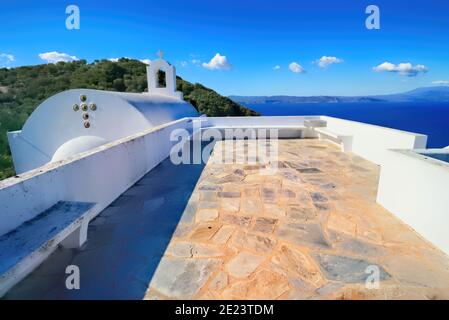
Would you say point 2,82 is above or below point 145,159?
above

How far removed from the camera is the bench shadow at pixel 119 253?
5.91 feet

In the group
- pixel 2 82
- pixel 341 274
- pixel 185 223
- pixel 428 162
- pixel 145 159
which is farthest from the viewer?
pixel 2 82

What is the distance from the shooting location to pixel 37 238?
171cm

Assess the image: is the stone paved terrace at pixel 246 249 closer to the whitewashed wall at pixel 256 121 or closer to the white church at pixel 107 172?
the white church at pixel 107 172

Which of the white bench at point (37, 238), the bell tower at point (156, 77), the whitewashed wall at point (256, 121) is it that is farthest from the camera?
→ the bell tower at point (156, 77)

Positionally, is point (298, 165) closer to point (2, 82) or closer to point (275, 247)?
point (275, 247)

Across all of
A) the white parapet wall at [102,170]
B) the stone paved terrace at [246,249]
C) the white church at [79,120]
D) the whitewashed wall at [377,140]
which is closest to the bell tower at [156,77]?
the white church at [79,120]

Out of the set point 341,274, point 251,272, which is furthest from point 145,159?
point 341,274

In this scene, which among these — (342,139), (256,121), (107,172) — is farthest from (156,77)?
(107,172)

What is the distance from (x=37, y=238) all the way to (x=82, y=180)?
1.04 metres

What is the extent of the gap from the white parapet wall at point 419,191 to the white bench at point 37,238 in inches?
129

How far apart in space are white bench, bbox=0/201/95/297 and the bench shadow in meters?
0.13
